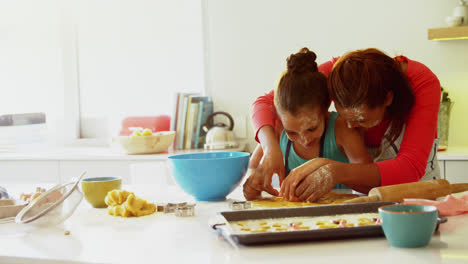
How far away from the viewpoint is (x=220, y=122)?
339cm

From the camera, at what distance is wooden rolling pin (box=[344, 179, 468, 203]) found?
45.2 inches

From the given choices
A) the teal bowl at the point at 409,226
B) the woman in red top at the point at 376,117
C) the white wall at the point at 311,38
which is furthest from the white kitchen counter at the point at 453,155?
the teal bowl at the point at 409,226

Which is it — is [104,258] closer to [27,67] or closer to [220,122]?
[220,122]

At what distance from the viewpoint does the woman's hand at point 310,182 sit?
51.4 inches

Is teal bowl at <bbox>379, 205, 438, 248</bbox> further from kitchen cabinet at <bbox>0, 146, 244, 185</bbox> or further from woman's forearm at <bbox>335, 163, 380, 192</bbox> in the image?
kitchen cabinet at <bbox>0, 146, 244, 185</bbox>

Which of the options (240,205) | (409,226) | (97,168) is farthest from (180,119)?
(409,226)

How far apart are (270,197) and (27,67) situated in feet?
10.0

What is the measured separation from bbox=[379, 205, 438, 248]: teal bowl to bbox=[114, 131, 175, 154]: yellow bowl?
2.30 meters

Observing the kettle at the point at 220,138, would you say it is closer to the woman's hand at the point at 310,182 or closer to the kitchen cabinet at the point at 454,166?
the kitchen cabinet at the point at 454,166

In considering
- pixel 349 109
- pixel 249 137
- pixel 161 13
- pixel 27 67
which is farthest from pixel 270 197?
pixel 27 67

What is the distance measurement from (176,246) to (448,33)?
90.1 inches

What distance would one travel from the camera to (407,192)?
45.9 inches

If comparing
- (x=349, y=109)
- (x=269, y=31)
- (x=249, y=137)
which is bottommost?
(x=249, y=137)

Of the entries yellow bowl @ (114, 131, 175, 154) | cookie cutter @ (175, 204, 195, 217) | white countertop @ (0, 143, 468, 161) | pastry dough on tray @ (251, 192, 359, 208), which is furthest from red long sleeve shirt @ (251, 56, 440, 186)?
yellow bowl @ (114, 131, 175, 154)
